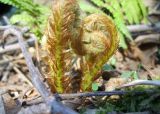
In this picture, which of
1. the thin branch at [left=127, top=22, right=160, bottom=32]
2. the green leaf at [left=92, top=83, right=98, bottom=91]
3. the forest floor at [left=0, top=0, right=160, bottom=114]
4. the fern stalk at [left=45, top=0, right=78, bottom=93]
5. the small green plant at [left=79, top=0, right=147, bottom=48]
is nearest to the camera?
the fern stalk at [left=45, top=0, right=78, bottom=93]

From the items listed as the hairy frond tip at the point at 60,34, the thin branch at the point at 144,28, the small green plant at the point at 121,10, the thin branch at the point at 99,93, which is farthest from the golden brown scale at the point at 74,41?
the thin branch at the point at 144,28

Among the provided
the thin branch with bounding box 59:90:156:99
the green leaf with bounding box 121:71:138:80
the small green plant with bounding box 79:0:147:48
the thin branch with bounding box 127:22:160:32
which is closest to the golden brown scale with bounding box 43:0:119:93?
the thin branch with bounding box 59:90:156:99

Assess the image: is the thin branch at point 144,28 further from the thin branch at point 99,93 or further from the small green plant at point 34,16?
the thin branch at point 99,93

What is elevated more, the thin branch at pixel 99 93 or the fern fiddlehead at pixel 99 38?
the fern fiddlehead at pixel 99 38

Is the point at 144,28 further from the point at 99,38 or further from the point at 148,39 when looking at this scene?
the point at 99,38

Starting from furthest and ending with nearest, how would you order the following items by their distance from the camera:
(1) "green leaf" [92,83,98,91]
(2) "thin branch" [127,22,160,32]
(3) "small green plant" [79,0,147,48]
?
(2) "thin branch" [127,22,160,32]
(3) "small green plant" [79,0,147,48]
(1) "green leaf" [92,83,98,91]

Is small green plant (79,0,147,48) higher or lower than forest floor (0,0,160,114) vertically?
higher

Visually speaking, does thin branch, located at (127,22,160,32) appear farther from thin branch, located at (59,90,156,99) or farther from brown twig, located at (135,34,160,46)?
thin branch, located at (59,90,156,99)

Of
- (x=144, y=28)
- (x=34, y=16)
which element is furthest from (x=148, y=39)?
(x=34, y=16)

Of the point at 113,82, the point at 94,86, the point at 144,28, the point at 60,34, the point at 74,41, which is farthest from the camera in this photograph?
the point at 144,28

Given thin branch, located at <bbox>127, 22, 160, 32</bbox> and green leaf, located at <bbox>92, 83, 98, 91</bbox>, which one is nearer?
green leaf, located at <bbox>92, 83, 98, 91</bbox>
